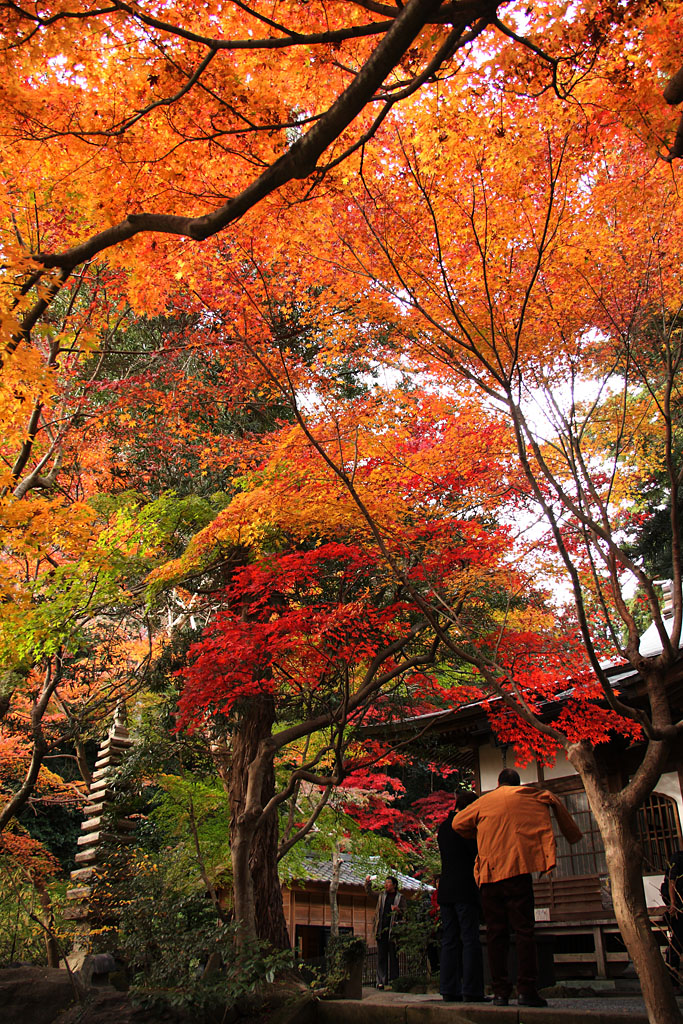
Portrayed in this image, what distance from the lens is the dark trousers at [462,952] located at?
18.3 feet

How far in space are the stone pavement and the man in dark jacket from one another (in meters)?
0.27

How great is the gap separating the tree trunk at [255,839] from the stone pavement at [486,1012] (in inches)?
48.1

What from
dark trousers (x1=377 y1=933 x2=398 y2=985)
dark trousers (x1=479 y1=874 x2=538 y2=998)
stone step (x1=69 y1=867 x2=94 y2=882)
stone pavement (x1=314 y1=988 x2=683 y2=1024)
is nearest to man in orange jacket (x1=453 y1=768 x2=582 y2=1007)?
dark trousers (x1=479 y1=874 x2=538 y2=998)

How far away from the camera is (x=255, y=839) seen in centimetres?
936

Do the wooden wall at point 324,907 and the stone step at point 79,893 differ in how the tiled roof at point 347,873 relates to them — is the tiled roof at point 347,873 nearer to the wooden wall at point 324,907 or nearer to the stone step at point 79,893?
the wooden wall at point 324,907

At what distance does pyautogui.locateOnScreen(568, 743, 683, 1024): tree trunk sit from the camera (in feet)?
11.7

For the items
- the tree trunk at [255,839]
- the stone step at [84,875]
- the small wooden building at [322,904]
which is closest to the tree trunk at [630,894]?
the tree trunk at [255,839]

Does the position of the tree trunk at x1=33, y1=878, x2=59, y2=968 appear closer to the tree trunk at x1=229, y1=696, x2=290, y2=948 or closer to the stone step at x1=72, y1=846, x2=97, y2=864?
the stone step at x1=72, y1=846, x2=97, y2=864

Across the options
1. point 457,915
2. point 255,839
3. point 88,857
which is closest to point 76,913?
point 88,857

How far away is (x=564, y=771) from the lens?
1034 cm

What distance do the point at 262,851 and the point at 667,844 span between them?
522 centimetres

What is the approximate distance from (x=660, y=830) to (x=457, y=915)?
13.6ft

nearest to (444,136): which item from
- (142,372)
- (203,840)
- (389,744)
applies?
(142,372)

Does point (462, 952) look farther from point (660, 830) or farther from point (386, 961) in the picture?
point (386, 961)
